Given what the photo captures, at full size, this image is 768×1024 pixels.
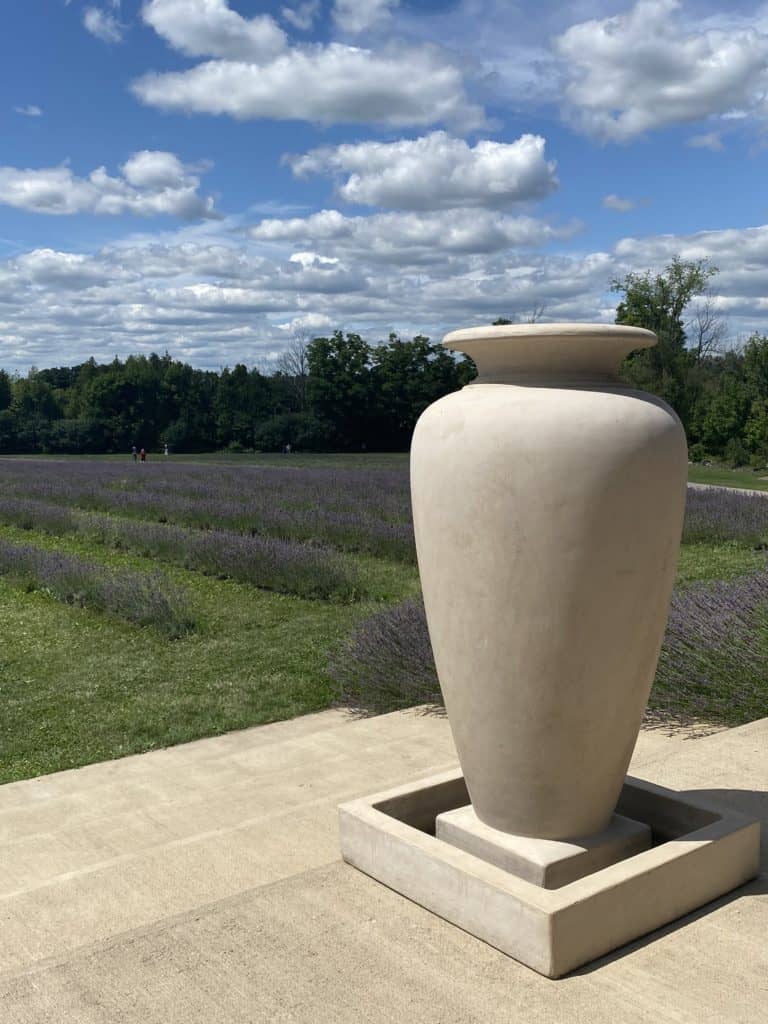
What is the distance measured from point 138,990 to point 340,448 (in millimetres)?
48410

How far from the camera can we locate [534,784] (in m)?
2.95

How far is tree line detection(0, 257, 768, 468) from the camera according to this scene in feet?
129

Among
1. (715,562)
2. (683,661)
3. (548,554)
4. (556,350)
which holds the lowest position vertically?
(715,562)

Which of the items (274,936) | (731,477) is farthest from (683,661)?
(731,477)

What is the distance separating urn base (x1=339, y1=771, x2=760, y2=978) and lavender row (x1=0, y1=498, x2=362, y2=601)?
6229 mm

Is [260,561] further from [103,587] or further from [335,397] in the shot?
[335,397]

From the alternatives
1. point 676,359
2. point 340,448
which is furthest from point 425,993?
point 340,448

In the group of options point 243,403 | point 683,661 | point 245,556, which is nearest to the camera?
point 683,661

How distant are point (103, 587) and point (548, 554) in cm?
708

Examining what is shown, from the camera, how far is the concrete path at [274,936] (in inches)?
96.3

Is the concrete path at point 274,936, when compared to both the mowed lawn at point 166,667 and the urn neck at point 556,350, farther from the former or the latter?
the urn neck at point 556,350

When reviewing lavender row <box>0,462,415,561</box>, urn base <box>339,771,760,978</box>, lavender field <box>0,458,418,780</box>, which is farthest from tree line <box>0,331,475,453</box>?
urn base <box>339,771,760,978</box>

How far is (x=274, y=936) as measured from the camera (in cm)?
275

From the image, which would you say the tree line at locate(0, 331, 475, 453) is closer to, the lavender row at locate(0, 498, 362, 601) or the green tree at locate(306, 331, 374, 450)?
the green tree at locate(306, 331, 374, 450)
